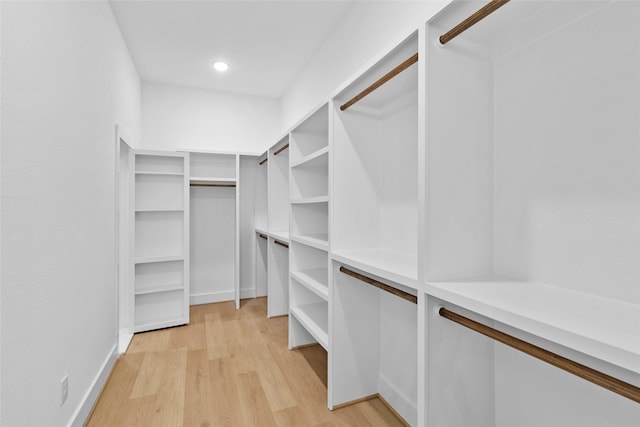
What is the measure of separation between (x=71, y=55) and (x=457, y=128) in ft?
6.42

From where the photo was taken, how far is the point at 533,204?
1.08m

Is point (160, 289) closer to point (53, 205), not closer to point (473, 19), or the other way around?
point (53, 205)

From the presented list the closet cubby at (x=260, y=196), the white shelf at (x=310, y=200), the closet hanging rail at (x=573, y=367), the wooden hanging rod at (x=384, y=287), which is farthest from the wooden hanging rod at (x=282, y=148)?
the closet hanging rail at (x=573, y=367)

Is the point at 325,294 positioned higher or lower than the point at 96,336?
higher

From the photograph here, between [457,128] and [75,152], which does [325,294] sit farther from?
[75,152]

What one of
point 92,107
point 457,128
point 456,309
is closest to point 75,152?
point 92,107

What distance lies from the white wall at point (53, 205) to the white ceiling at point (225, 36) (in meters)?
0.41

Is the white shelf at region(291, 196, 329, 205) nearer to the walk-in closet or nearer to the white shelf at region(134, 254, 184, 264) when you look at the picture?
the walk-in closet

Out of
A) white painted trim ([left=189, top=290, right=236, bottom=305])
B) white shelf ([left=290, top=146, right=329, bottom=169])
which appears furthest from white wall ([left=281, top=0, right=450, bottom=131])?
white painted trim ([left=189, top=290, right=236, bottom=305])

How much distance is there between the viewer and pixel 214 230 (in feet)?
13.1

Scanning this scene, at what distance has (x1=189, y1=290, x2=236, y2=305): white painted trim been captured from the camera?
12.8 ft

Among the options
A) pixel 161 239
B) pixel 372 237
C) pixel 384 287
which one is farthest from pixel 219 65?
pixel 384 287

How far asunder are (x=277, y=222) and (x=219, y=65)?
1.81m

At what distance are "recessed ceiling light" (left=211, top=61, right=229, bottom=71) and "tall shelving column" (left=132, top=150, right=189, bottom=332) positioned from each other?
1.03 meters
